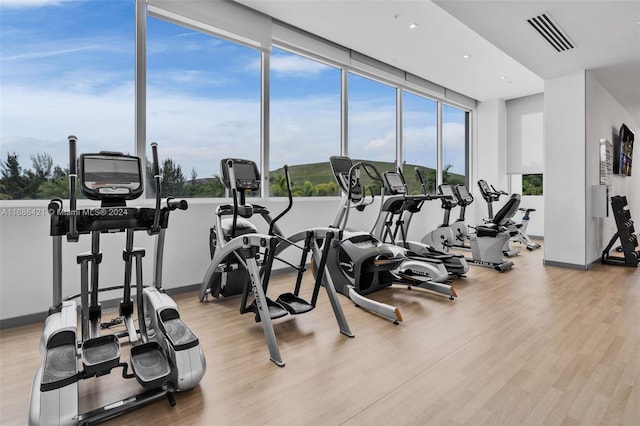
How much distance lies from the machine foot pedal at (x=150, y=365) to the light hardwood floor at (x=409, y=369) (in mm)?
156

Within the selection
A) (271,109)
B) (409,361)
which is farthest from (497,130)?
(409,361)

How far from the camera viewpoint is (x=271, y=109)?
205 inches

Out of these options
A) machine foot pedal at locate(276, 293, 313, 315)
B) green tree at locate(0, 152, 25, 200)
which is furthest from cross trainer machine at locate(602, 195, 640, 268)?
green tree at locate(0, 152, 25, 200)

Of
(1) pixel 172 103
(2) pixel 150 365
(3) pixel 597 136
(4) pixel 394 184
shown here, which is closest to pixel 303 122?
(4) pixel 394 184

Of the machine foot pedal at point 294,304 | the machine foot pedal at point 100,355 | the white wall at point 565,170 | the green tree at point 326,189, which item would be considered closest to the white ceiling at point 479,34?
the white wall at point 565,170

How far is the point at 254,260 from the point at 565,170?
528 centimetres

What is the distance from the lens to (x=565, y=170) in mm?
5484

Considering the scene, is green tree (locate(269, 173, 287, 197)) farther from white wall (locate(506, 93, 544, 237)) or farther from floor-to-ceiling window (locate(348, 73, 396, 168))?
white wall (locate(506, 93, 544, 237))

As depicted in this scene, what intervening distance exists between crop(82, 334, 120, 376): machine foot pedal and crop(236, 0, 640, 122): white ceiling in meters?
3.95

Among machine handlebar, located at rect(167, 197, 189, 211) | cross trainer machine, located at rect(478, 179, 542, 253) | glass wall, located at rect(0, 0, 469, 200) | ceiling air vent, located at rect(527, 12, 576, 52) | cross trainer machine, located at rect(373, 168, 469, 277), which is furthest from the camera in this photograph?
cross trainer machine, located at rect(478, 179, 542, 253)

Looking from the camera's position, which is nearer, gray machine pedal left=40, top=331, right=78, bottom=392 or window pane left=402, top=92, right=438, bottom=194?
gray machine pedal left=40, top=331, right=78, bottom=392

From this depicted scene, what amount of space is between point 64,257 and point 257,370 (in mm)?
2336

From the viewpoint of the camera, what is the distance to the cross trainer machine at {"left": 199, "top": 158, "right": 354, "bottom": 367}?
8.46ft

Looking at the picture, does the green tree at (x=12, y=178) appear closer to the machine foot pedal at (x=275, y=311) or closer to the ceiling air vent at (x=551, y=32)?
the machine foot pedal at (x=275, y=311)
